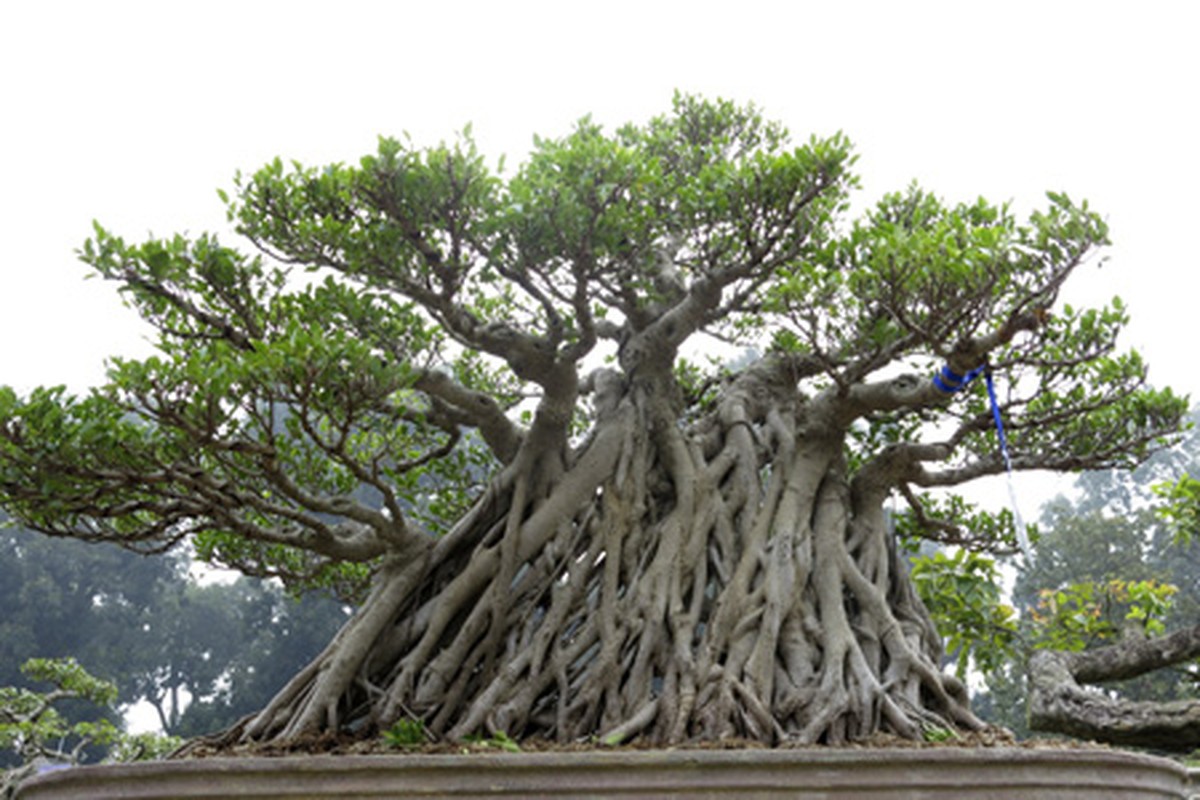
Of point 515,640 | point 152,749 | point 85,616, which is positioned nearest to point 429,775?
point 515,640

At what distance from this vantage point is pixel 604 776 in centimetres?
339

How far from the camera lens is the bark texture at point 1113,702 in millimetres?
4078

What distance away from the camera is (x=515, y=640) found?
5.02 m

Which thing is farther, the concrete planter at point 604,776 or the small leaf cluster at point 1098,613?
the small leaf cluster at point 1098,613

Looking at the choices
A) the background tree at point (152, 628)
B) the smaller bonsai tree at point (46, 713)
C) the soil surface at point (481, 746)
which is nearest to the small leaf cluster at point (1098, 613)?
the soil surface at point (481, 746)

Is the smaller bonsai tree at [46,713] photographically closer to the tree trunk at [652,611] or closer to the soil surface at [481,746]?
the soil surface at [481,746]

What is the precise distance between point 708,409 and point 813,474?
125 centimetres

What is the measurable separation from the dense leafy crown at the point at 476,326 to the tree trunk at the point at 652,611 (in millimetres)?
352

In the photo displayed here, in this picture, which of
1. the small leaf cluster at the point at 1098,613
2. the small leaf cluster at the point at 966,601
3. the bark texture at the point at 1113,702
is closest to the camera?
the bark texture at the point at 1113,702

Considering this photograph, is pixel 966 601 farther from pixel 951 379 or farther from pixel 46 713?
pixel 46 713

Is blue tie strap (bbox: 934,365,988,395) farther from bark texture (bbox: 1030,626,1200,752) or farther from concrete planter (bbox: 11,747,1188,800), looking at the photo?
concrete planter (bbox: 11,747,1188,800)

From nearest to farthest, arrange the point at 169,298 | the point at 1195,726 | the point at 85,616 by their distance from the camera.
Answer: the point at 1195,726 → the point at 169,298 → the point at 85,616

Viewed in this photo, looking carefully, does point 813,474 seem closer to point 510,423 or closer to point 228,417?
→ point 510,423

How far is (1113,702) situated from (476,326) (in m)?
3.40
